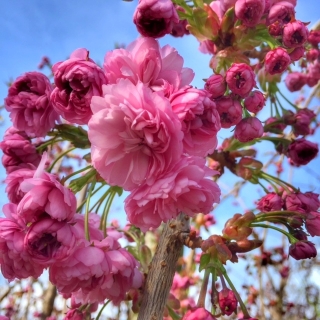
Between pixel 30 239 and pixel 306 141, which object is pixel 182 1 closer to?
pixel 306 141

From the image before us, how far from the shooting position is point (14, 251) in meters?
0.90

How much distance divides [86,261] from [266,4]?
0.92 meters

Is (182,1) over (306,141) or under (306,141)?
over

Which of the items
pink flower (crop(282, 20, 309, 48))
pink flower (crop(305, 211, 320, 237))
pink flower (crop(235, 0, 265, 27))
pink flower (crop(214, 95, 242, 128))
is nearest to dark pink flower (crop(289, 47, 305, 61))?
pink flower (crop(282, 20, 309, 48))

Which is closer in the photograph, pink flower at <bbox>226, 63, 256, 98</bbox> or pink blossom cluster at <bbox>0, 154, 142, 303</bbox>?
pink blossom cluster at <bbox>0, 154, 142, 303</bbox>

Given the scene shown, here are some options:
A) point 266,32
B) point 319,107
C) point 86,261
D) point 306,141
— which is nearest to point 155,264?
point 86,261

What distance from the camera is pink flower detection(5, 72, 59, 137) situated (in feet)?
3.35

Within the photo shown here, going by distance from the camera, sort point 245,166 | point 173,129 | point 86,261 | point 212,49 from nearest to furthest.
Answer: point 173,129
point 86,261
point 245,166
point 212,49

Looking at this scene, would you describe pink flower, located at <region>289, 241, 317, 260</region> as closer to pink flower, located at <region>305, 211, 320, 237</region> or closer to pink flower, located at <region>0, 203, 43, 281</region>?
pink flower, located at <region>305, 211, 320, 237</region>

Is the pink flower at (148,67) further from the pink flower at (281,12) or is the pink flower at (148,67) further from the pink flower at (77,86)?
the pink flower at (281,12)

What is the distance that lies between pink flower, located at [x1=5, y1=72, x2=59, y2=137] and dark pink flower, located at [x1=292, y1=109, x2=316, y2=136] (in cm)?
88

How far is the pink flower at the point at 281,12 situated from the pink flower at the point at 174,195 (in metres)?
0.65

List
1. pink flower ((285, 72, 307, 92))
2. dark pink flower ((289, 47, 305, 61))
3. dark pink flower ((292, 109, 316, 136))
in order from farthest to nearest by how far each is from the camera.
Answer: pink flower ((285, 72, 307, 92))
dark pink flower ((292, 109, 316, 136))
dark pink flower ((289, 47, 305, 61))

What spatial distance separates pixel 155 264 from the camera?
3.76 feet
